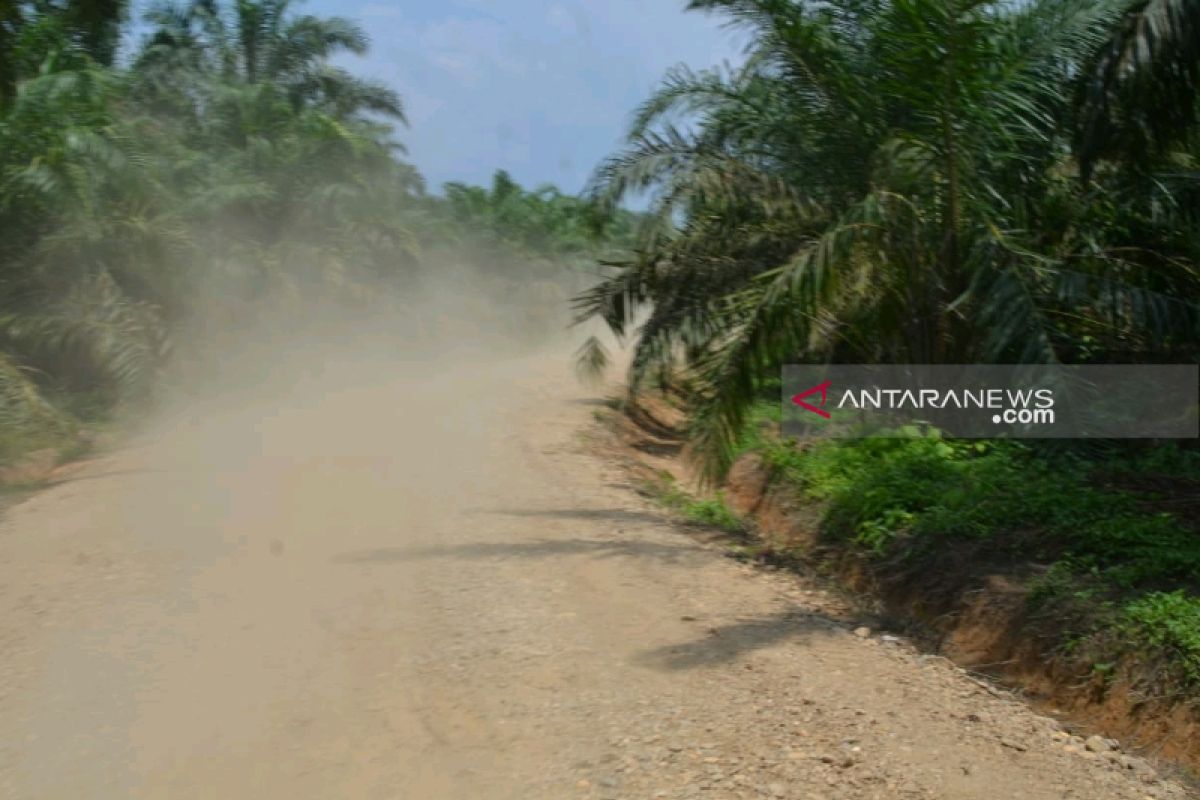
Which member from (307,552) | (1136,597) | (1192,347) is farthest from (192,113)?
(1136,597)

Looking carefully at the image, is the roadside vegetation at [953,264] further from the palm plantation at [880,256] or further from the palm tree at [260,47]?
the palm tree at [260,47]

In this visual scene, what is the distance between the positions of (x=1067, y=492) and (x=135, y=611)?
619cm

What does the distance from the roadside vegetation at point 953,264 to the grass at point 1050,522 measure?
0.07ft

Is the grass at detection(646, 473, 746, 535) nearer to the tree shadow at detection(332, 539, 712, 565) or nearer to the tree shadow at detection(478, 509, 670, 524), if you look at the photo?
the tree shadow at detection(478, 509, 670, 524)

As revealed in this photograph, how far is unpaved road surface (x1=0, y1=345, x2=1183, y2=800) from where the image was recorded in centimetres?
498

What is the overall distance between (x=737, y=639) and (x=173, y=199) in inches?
563

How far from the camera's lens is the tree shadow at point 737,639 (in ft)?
20.7

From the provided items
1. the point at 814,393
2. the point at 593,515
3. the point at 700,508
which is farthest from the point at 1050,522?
the point at 814,393

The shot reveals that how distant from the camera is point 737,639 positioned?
672cm

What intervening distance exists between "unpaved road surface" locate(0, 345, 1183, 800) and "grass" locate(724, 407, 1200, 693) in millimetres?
672

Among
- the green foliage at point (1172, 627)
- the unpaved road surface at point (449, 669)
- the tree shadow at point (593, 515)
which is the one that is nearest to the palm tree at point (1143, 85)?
the green foliage at point (1172, 627)

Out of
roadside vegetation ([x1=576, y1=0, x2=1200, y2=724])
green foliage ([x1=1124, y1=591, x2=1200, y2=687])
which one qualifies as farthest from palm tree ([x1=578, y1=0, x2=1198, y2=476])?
green foliage ([x1=1124, y1=591, x2=1200, y2=687])

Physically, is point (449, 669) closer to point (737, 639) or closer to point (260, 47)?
point (737, 639)

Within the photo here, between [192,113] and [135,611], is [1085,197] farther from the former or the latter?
[192,113]
